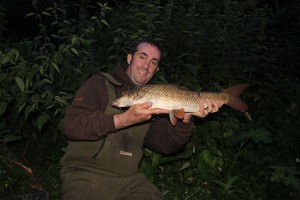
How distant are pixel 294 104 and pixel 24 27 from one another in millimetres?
12013

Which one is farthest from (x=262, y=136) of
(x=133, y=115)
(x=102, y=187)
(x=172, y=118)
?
(x=102, y=187)

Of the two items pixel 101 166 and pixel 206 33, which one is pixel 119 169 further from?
pixel 206 33

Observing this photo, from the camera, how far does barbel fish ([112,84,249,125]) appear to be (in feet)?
A: 11.3

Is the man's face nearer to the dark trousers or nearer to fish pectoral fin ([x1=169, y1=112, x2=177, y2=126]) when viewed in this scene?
fish pectoral fin ([x1=169, y1=112, x2=177, y2=126])

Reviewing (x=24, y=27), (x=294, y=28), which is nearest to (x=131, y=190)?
(x=294, y=28)

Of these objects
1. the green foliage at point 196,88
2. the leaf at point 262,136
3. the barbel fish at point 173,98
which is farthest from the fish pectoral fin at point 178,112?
the leaf at point 262,136

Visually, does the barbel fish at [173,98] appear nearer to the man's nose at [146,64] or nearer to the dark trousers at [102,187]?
the man's nose at [146,64]

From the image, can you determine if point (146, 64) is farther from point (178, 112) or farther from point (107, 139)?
point (107, 139)

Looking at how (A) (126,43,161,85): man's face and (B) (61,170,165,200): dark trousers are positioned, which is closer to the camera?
(B) (61,170,165,200): dark trousers

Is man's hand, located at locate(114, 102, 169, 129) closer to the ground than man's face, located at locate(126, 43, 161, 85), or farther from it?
closer to the ground

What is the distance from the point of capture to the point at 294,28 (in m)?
7.64

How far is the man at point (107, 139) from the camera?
3.27 meters

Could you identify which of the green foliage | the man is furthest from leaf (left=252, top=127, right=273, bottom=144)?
the man

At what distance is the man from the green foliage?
1003mm
